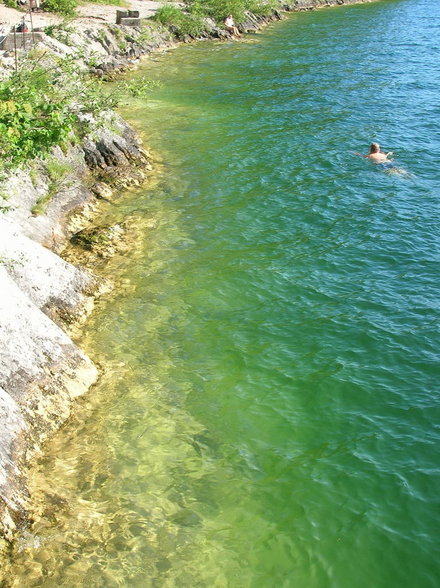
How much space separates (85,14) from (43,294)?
138ft

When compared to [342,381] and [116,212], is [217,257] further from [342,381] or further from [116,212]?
[342,381]

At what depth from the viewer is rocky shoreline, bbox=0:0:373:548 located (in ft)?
40.0

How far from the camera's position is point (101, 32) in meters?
44.8

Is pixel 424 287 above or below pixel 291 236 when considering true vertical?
below

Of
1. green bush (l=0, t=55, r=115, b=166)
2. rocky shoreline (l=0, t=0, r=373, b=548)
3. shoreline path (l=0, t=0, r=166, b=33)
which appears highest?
A: shoreline path (l=0, t=0, r=166, b=33)

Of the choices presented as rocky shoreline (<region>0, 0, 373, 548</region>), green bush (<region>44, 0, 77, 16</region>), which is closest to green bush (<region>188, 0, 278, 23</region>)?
green bush (<region>44, 0, 77, 16</region>)

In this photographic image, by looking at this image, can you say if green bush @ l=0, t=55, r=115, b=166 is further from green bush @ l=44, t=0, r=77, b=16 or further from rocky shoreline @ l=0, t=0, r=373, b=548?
green bush @ l=44, t=0, r=77, b=16

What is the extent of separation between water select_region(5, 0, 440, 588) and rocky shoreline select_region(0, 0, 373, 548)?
0.56 metres

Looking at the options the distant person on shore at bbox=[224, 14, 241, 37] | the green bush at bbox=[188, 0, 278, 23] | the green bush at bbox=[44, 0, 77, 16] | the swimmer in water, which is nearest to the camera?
the swimmer in water

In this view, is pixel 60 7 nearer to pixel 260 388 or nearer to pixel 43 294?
pixel 43 294

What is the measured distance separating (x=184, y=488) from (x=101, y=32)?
4142 centimetres

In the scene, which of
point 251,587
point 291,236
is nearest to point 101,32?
point 291,236

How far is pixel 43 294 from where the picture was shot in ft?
53.3

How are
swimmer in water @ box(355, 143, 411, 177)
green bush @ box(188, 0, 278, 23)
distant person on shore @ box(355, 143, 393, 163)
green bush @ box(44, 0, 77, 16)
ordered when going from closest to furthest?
swimmer in water @ box(355, 143, 411, 177), distant person on shore @ box(355, 143, 393, 163), green bush @ box(44, 0, 77, 16), green bush @ box(188, 0, 278, 23)
